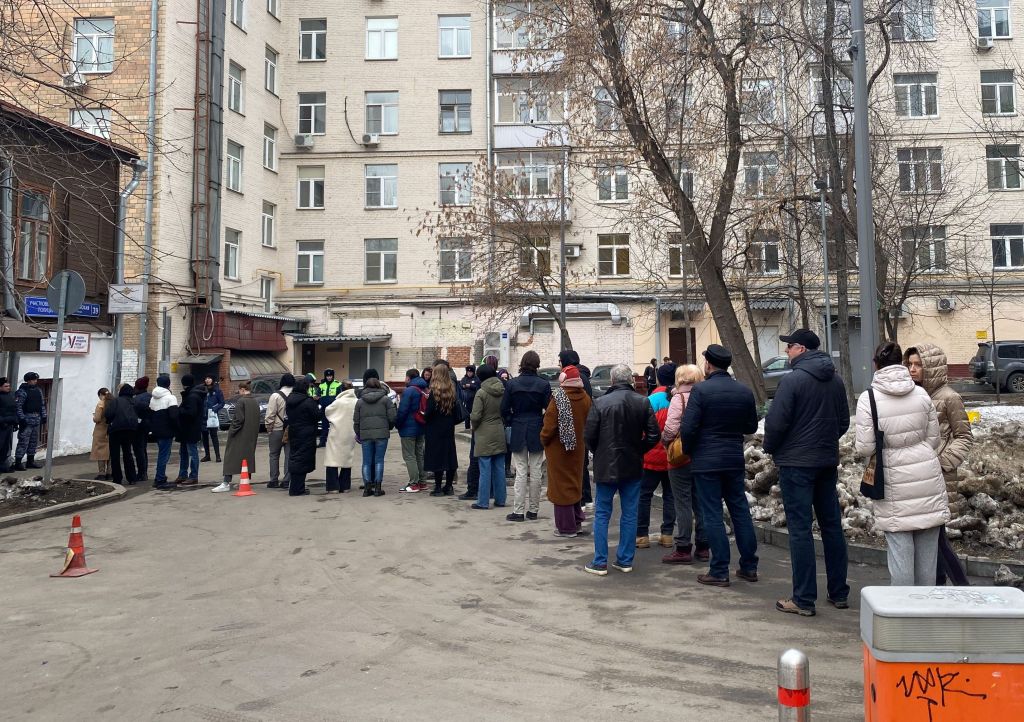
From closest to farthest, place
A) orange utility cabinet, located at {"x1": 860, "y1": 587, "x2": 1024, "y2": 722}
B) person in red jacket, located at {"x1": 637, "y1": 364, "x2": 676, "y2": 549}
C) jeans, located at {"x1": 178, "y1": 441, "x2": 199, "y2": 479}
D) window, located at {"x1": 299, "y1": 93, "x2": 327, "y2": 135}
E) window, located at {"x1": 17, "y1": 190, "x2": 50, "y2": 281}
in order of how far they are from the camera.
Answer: orange utility cabinet, located at {"x1": 860, "y1": 587, "x2": 1024, "y2": 722} < person in red jacket, located at {"x1": 637, "y1": 364, "x2": 676, "y2": 549} < jeans, located at {"x1": 178, "y1": 441, "x2": 199, "y2": 479} < window, located at {"x1": 17, "y1": 190, "x2": 50, "y2": 281} < window, located at {"x1": 299, "y1": 93, "x2": 327, "y2": 135}

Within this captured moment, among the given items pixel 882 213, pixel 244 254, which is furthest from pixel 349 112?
pixel 882 213

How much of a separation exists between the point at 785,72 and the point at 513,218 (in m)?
14.8

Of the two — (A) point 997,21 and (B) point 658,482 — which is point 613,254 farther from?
(B) point 658,482

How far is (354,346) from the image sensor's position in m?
34.5

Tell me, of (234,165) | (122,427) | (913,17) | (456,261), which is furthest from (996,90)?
(122,427)

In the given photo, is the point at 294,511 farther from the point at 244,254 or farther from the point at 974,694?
the point at 244,254

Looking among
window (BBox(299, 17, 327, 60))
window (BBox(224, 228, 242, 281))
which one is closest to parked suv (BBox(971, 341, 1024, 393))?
window (BBox(224, 228, 242, 281))

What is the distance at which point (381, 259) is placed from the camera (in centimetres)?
3488

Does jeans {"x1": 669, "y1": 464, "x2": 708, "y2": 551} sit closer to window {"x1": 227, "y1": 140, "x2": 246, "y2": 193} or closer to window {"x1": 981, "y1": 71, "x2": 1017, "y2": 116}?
window {"x1": 227, "y1": 140, "x2": 246, "y2": 193}

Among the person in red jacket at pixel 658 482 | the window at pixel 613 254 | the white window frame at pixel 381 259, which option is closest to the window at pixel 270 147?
the white window frame at pixel 381 259

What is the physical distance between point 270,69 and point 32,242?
19.3 m

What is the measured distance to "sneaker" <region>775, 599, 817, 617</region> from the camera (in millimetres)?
5871

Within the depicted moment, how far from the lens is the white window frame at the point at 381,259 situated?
114 ft

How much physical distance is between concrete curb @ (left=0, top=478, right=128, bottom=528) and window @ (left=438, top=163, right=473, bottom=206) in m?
23.6
